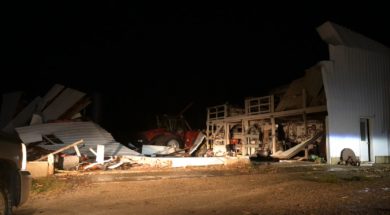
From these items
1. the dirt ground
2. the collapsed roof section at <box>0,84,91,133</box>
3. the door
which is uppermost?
the collapsed roof section at <box>0,84,91,133</box>

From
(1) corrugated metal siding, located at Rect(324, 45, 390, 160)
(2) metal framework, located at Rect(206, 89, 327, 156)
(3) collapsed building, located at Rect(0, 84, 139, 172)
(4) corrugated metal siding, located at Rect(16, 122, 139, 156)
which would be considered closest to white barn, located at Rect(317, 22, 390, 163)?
(1) corrugated metal siding, located at Rect(324, 45, 390, 160)

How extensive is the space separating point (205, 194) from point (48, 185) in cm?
441

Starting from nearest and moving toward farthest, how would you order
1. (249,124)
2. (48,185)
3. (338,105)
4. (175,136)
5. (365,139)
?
(48,185)
(338,105)
(365,139)
(175,136)
(249,124)

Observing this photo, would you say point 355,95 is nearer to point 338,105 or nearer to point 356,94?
point 356,94

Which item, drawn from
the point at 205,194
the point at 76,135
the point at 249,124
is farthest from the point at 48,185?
Result: the point at 249,124

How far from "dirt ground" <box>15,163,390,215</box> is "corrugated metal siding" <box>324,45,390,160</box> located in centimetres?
520

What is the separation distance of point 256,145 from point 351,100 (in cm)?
614

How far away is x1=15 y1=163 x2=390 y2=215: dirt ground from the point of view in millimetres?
7193

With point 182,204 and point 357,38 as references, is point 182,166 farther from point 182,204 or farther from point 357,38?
point 357,38

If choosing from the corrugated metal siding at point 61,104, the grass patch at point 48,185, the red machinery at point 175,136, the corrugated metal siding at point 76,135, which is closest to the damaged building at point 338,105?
the red machinery at point 175,136

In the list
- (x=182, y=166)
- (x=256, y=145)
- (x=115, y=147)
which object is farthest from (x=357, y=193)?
(x=256, y=145)

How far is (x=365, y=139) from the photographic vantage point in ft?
61.8

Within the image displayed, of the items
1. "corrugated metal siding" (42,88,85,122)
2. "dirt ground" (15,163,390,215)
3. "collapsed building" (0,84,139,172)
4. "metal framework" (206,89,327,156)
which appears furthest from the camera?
"corrugated metal siding" (42,88,85,122)

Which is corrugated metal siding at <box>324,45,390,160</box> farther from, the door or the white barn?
the door
